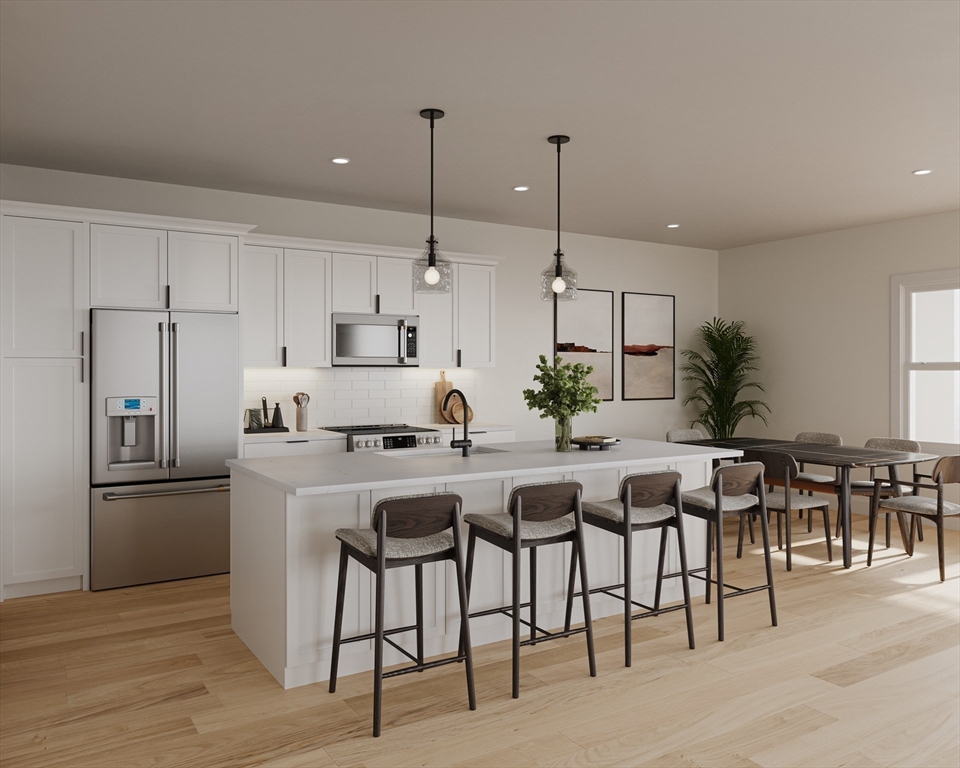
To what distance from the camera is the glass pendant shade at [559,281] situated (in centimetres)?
443

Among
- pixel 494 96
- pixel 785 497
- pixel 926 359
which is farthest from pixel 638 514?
pixel 926 359

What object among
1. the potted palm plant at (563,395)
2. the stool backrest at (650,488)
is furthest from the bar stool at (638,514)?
the potted palm plant at (563,395)

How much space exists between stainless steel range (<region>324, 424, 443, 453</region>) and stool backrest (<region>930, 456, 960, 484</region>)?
3695mm

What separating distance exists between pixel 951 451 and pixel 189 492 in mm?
6476

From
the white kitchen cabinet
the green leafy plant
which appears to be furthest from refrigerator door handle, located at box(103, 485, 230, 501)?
the green leafy plant

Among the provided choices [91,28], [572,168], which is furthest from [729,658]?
[91,28]

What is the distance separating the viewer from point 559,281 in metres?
4.41

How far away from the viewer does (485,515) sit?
3582 mm

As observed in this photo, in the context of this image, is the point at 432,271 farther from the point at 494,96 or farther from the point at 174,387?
the point at 174,387

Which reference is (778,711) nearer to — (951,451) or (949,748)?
(949,748)

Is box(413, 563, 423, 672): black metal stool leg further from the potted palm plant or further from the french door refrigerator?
the french door refrigerator

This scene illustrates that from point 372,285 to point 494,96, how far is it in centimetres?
258

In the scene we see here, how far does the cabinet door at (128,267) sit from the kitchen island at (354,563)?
1.73 m

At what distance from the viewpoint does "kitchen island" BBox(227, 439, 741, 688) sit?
10.9 feet
